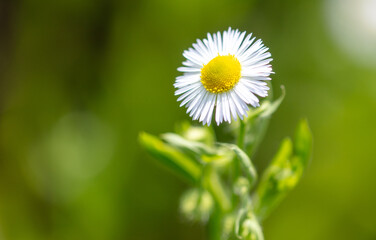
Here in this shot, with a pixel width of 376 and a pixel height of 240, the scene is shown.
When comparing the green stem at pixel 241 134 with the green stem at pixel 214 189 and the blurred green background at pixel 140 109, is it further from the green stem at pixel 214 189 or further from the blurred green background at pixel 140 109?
the blurred green background at pixel 140 109

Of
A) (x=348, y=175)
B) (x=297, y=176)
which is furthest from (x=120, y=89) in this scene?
(x=297, y=176)

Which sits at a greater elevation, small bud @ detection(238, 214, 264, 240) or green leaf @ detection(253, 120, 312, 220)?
green leaf @ detection(253, 120, 312, 220)

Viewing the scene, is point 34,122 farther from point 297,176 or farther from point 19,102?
point 297,176

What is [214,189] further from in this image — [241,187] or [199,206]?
[241,187]

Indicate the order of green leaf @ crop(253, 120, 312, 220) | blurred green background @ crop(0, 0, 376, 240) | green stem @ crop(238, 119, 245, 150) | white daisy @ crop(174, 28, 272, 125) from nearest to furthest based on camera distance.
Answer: white daisy @ crop(174, 28, 272, 125)
green stem @ crop(238, 119, 245, 150)
green leaf @ crop(253, 120, 312, 220)
blurred green background @ crop(0, 0, 376, 240)

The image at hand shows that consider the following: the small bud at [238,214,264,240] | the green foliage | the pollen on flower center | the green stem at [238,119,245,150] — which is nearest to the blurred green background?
the green foliage

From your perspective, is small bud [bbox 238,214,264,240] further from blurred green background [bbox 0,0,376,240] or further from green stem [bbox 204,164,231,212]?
blurred green background [bbox 0,0,376,240]

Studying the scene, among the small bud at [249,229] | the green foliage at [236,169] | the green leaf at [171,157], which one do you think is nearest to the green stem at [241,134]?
the green foliage at [236,169]
